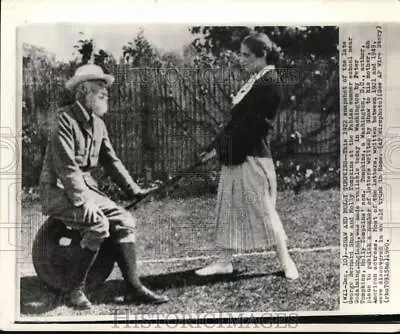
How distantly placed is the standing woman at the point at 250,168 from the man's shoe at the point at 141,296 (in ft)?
0.25

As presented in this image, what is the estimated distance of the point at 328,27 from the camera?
2.89 ft

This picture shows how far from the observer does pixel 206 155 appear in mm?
878

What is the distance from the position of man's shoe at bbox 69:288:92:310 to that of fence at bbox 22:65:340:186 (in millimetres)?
181

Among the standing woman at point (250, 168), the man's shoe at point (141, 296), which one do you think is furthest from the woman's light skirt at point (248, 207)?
the man's shoe at point (141, 296)

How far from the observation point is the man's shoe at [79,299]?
88 centimetres

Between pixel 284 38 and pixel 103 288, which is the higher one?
pixel 284 38

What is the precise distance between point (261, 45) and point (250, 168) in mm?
191

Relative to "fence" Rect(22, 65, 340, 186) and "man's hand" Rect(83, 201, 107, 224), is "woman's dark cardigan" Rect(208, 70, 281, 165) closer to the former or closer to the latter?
"fence" Rect(22, 65, 340, 186)

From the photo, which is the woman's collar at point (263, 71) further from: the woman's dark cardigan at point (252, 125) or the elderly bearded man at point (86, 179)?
the elderly bearded man at point (86, 179)

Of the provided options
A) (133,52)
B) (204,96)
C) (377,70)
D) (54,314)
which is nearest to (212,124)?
(204,96)

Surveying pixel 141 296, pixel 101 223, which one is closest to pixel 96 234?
pixel 101 223

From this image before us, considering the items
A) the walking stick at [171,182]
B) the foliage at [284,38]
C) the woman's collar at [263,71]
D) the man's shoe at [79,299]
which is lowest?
the man's shoe at [79,299]

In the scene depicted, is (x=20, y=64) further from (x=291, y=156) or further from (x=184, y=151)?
(x=291, y=156)

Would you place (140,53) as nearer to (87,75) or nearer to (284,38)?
(87,75)
